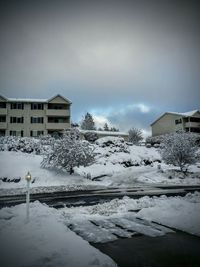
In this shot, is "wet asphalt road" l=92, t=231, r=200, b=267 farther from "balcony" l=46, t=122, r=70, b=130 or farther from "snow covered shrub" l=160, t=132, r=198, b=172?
"balcony" l=46, t=122, r=70, b=130

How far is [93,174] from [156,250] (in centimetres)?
2090

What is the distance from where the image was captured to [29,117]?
46.3 m

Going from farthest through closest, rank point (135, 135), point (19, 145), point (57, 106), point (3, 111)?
1. point (135, 135)
2. point (57, 106)
3. point (3, 111)
4. point (19, 145)

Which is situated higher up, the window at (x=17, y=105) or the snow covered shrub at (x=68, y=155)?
the window at (x=17, y=105)

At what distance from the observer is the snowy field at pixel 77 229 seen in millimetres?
4852

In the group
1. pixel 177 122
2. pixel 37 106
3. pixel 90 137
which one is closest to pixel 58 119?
pixel 37 106

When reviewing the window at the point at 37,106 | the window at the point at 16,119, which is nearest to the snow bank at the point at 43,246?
the window at the point at 16,119

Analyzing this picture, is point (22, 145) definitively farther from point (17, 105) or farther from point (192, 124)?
point (192, 124)

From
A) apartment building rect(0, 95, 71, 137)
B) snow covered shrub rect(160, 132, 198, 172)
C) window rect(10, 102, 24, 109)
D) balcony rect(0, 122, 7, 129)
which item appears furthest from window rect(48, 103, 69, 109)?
snow covered shrub rect(160, 132, 198, 172)

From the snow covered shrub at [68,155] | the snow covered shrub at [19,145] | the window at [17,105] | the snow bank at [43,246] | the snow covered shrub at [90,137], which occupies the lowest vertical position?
the snow bank at [43,246]

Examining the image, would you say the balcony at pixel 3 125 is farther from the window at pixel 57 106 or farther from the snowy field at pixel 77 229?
the snowy field at pixel 77 229

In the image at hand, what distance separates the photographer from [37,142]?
3275 centimetres

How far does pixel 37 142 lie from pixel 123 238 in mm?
27962

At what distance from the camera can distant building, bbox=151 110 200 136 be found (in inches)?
2140
